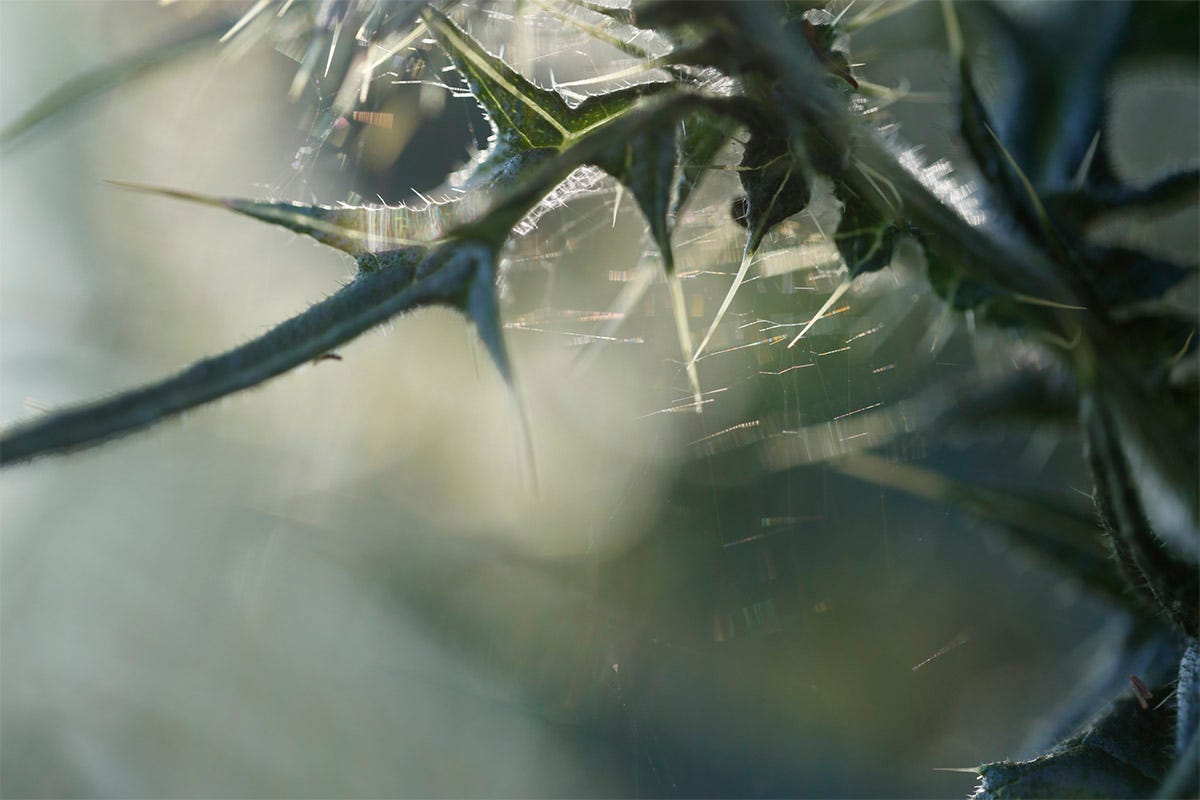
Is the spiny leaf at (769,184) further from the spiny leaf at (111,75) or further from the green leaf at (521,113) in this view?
the spiny leaf at (111,75)

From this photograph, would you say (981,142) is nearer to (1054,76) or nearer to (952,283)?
(952,283)

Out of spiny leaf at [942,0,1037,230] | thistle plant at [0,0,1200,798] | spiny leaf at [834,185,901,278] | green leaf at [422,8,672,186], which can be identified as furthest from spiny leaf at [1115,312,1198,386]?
green leaf at [422,8,672,186]

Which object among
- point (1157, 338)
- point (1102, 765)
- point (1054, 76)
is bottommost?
point (1102, 765)

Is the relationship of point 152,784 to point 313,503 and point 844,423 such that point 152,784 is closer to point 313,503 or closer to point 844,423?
point 313,503

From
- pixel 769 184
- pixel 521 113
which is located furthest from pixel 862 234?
pixel 521 113

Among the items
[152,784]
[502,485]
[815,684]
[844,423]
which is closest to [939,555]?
[815,684]

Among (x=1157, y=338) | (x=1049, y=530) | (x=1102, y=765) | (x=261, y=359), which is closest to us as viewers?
(x=261, y=359)

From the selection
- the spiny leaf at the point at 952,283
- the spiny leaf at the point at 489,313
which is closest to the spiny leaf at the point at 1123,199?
the spiny leaf at the point at 952,283
